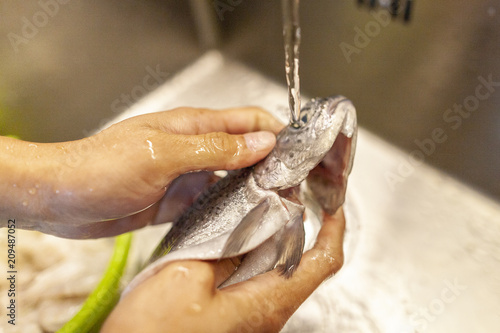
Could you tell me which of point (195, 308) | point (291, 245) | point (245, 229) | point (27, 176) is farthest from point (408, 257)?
point (27, 176)

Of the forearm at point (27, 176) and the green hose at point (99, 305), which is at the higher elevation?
the forearm at point (27, 176)

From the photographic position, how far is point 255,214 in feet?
2.39

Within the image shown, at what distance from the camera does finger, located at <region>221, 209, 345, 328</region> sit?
0.66 m

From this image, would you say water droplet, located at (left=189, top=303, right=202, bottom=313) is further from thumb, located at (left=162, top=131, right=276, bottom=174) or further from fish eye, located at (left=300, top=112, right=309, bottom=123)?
fish eye, located at (left=300, top=112, right=309, bottom=123)

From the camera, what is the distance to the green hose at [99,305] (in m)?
0.81

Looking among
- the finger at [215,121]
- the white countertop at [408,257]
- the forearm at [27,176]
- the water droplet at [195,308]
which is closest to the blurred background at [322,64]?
the white countertop at [408,257]

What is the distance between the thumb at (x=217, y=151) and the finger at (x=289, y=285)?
22cm

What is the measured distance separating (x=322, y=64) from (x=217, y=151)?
29.0 inches

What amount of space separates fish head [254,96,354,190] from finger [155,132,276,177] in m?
0.03

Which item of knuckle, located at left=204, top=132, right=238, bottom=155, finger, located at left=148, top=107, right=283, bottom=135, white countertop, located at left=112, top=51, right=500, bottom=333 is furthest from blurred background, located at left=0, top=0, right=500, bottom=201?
knuckle, located at left=204, top=132, right=238, bottom=155

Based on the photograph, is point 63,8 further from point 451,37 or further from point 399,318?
point 399,318

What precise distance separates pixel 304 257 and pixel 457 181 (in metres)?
0.69

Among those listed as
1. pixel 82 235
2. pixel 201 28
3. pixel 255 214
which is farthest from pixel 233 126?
pixel 201 28

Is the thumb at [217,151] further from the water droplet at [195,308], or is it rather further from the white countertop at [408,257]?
the white countertop at [408,257]
